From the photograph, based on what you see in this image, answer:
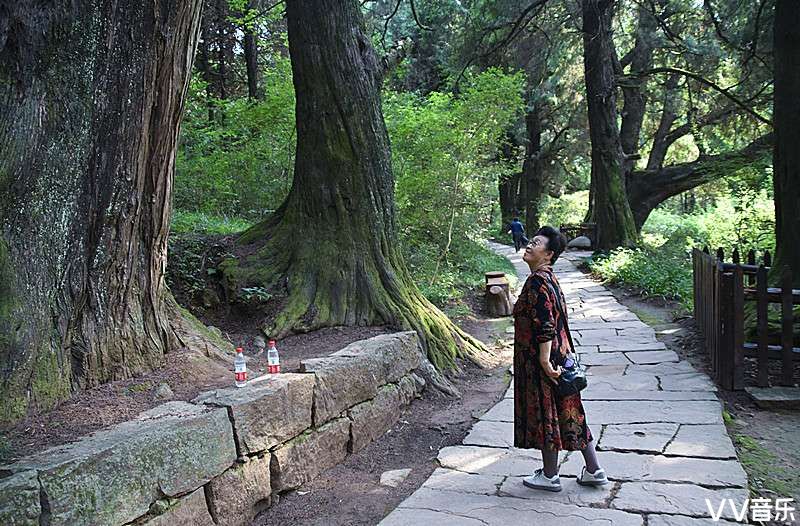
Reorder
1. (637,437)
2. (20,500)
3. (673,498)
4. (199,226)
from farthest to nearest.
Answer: (199,226) < (637,437) < (673,498) < (20,500)

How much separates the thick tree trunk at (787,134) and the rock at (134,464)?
6.82 metres

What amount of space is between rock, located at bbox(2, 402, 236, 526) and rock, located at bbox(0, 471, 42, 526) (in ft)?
0.15

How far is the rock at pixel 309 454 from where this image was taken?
440 cm

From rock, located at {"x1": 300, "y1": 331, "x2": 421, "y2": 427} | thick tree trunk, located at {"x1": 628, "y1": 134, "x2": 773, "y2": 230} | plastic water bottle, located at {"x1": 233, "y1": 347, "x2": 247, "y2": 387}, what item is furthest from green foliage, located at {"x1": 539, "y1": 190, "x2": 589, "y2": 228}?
plastic water bottle, located at {"x1": 233, "y1": 347, "x2": 247, "y2": 387}

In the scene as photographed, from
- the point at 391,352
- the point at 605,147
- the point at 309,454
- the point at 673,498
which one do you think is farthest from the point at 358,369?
the point at 605,147

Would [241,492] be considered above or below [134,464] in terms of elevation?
below

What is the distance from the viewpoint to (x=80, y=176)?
3.99 m

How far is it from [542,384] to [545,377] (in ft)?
0.16

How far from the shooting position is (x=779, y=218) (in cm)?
793

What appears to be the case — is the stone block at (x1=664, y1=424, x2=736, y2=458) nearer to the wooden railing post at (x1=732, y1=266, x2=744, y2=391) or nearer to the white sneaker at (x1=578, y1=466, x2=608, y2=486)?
the white sneaker at (x1=578, y1=466, x2=608, y2=486)

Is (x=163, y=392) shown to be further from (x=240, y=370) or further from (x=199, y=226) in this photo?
(x=199, y=226)

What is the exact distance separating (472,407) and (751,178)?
14288mm

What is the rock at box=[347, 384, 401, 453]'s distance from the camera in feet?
17.8

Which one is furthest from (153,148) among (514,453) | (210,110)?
(210,110)
